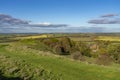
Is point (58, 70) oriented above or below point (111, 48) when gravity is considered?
above

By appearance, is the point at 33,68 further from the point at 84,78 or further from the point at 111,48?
the point at 111,48

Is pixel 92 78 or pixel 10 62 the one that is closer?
pixel 92 78

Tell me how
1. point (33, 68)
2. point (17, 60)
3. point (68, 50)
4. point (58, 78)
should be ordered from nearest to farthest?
1. point (58, 78)
2. point (33, 68)
3. point (17, 60)
4. point (68, 50)

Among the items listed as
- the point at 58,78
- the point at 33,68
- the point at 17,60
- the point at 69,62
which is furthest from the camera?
the point at 69,62

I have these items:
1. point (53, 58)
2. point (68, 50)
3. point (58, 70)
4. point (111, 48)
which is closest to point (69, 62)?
point (53, 58)

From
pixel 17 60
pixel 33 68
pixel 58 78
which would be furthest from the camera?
pixel 17 60

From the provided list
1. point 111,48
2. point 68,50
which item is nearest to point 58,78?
point 68,50

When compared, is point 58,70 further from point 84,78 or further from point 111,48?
point 111,48

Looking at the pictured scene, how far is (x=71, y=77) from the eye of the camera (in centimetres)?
2488

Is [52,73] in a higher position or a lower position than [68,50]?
higher

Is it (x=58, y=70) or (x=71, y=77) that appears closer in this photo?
(x=71, y=77)

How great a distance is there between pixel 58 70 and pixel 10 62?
5495 mm

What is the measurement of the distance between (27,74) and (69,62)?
31.2 ft

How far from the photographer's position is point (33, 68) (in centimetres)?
2703
